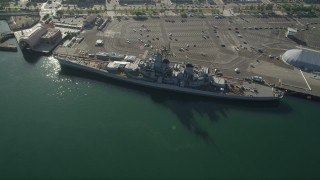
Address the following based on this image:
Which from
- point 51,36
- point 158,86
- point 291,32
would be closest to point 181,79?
point 158,86

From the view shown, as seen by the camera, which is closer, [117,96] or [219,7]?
[117,96]

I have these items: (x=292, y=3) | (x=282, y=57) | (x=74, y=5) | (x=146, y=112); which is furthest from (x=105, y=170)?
(x=292, y=3)

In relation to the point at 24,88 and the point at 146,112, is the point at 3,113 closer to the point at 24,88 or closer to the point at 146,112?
the point at 24,88

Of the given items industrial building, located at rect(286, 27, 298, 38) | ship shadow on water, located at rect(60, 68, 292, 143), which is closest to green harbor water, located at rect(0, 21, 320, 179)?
ship shadow on water, located at rect(60, 68, 292, 143)

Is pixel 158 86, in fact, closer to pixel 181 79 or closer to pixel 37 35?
pixel 181 79

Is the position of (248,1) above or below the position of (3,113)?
above

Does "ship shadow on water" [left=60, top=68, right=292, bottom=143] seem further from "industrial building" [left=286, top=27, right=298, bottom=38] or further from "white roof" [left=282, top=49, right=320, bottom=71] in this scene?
"industrial building" [left=286, top=27, right=298, bottom=38]
